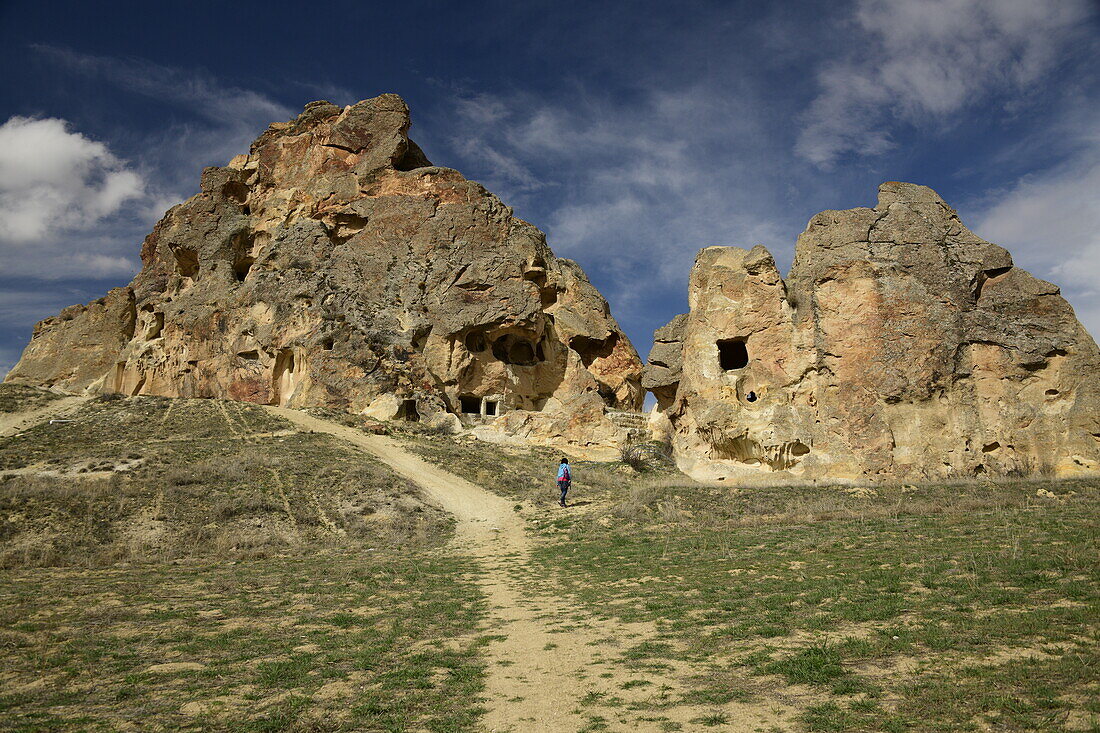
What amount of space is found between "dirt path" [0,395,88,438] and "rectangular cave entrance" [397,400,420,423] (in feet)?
52.0

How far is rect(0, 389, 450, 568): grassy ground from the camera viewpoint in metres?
15.7

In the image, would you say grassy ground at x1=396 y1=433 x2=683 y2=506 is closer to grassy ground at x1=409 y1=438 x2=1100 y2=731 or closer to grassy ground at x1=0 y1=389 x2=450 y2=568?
grassy ground at x1=0 y1=389 x2=450 y2=568

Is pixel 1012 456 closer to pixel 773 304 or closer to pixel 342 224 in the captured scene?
pixel 773 304

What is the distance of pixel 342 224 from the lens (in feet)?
155

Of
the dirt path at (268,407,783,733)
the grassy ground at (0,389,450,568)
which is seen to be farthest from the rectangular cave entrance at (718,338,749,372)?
the dirt path at (268,407,783,733)

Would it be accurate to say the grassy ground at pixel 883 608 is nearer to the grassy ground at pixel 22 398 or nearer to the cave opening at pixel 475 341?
the cave opening at pixel 475 341

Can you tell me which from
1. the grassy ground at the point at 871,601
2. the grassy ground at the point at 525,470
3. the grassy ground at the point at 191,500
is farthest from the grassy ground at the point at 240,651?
the grassy ground at the point at 525,470

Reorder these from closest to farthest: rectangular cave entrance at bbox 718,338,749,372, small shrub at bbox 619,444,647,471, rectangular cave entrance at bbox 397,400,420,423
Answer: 1. rectangular cave entrance at bbox 718,338,749,372
2. small shrub at bbox 619,444,647,471
3. rectangular cave entrance at bbox 397,400,420,423

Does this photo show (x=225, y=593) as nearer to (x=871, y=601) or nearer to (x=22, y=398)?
(x=871, y=601)

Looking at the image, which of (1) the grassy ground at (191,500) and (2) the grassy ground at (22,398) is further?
(2) the grassy ground at (22,398)

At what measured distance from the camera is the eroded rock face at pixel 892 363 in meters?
22.1

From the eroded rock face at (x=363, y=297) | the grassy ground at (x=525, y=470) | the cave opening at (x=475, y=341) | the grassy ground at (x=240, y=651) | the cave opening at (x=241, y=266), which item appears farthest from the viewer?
the cave opening at (x=241, y=266)

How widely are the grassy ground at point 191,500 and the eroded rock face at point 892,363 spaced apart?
41.3ft

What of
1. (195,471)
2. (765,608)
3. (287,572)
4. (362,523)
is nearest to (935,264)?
(765,608)
